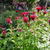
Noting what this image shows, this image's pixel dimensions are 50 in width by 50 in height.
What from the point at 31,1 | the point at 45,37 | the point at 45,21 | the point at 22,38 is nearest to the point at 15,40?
the point at 22,38

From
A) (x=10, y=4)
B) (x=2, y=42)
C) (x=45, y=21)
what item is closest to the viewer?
(x=2, y=42)

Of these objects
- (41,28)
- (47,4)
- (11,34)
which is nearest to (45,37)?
(41,28)

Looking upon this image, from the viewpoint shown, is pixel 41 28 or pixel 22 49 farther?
pixel 41 28

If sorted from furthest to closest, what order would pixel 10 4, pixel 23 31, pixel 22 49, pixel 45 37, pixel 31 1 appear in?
1. pixel 10 4
2. pixel 31 1
3. pixel 45 37
4. pixel 23 31
5. pixel 22 49

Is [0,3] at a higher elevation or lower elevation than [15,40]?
lower

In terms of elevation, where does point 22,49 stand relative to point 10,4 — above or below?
above

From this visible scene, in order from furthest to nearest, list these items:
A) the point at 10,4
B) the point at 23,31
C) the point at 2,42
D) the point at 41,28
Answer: the point at 10,4 → the point at 41,28 → the point at 23,31 → the point at 2,42

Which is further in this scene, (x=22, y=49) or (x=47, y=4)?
(x=47, y=4)

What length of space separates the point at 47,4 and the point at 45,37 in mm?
6297

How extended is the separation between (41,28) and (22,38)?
4.44 feet

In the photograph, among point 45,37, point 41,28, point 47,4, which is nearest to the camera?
point 45,37

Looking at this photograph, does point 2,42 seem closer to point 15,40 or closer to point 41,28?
point 15,40

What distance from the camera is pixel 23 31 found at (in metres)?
4.91

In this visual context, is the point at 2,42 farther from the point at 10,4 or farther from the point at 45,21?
the point at 10,4
